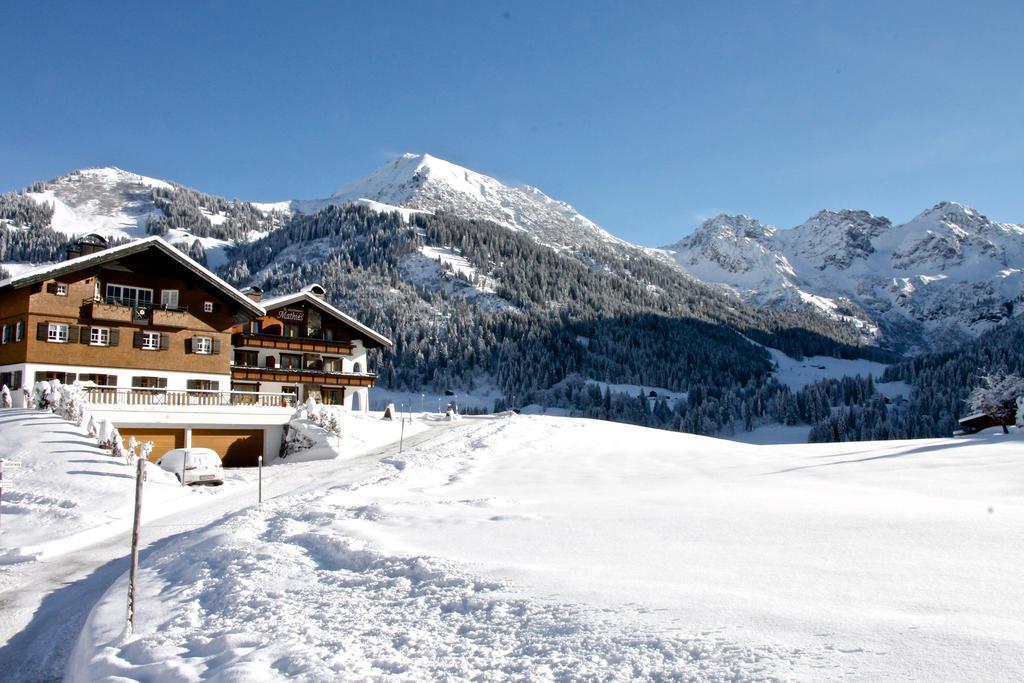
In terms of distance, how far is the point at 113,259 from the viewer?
42250mm

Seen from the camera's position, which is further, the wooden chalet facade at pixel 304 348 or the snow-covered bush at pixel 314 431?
the wooden chalet facade at pixel 304 348

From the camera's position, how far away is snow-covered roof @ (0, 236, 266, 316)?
38.9 metres

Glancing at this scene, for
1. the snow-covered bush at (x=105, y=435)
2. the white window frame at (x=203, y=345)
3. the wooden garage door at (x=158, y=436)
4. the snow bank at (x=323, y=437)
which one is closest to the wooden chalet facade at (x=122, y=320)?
the white window frame at (x=203, y=345)

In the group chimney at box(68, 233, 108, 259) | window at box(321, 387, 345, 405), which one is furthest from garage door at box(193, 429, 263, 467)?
window at box(321, 387, 345, 405)

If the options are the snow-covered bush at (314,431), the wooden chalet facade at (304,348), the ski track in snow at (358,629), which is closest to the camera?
the ski track in snow at (358,629)

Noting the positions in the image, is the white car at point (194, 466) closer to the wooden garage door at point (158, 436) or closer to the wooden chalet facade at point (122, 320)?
the wooden garage door at point (158, 436)

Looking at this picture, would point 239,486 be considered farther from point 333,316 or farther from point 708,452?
point 333,316

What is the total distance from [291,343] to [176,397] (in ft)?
59.8

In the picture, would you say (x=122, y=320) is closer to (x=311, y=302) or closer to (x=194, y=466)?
(x=194, y=466)

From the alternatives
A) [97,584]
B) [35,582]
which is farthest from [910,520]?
[35,582]

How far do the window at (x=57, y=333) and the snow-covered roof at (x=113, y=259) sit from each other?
2.52 m

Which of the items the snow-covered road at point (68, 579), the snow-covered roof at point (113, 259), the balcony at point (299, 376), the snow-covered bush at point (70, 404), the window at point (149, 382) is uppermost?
the snow-covered roof at point (113, 259)

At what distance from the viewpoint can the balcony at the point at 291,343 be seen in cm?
5544

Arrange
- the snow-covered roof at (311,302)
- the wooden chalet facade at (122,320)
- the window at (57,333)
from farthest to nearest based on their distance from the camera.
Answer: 1. the snow-covered roof at (311,302)
2. the window at (57,333)
3. the wooden chalet facade at (122,320)
